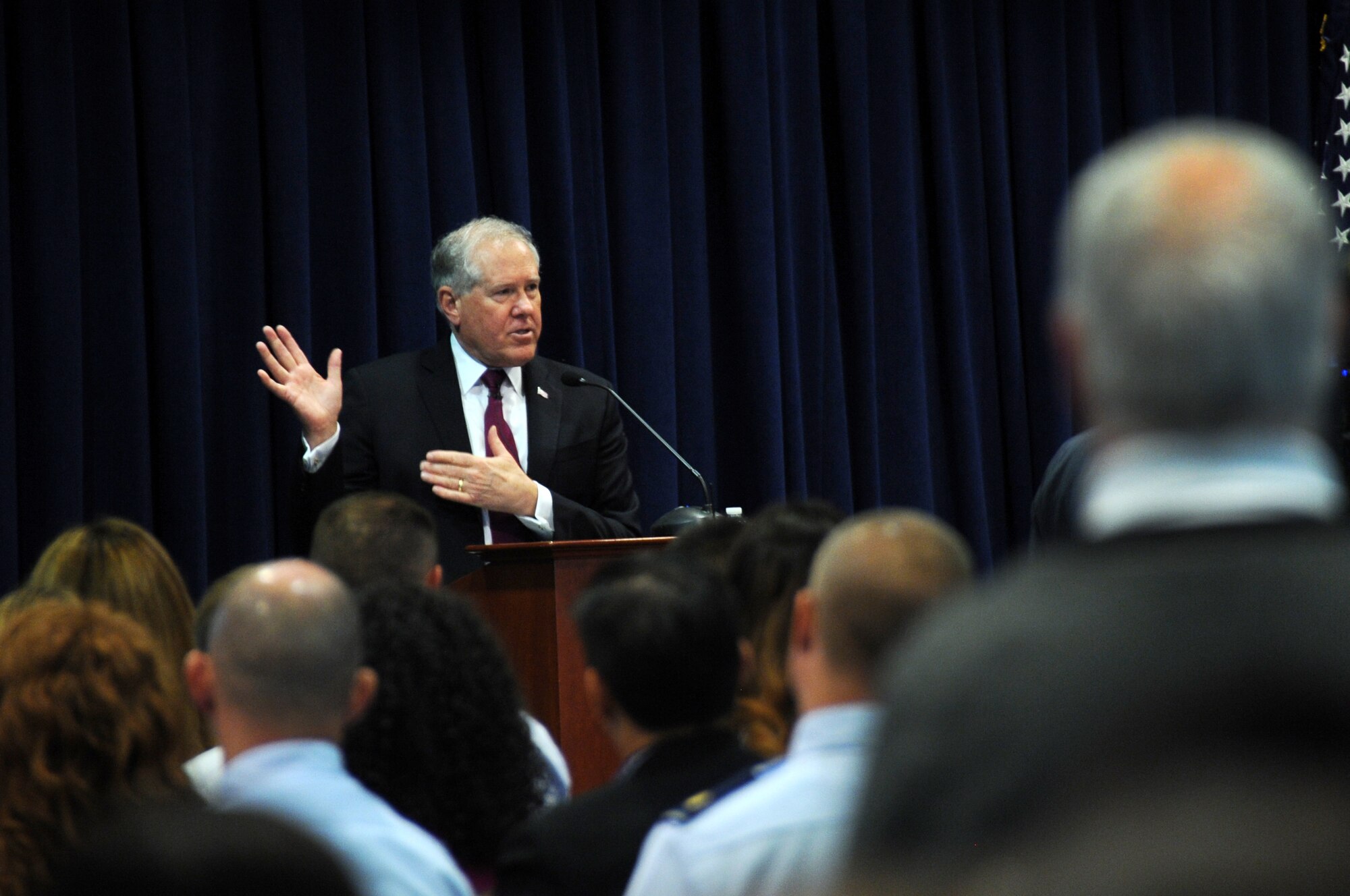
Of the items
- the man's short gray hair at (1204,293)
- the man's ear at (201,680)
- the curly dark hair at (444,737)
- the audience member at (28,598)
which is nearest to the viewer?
the man's short gray hair at (1204,293)

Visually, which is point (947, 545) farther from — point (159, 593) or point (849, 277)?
point (849, 277)

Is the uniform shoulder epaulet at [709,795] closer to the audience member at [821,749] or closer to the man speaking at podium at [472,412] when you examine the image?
the audience member at [821,749]

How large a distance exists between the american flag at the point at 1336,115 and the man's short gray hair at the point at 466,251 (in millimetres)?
3386

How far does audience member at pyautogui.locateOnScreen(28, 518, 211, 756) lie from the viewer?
2521mm

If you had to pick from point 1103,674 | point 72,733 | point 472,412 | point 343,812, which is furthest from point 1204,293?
point 472,412

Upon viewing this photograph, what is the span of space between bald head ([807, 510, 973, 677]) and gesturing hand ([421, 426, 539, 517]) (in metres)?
2.62

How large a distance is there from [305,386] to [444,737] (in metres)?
2.71

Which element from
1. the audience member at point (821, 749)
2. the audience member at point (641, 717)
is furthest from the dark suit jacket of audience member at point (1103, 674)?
the audience member at point (641, 717)

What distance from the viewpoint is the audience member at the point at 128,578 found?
252cm

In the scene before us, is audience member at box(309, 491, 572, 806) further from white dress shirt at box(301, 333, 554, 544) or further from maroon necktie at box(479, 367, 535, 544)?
white dress shirt at box(301, 333, 554, 544)

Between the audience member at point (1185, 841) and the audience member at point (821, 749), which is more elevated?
the audience member at point (1185, 841)

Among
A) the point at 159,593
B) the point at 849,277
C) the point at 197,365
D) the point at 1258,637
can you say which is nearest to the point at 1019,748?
the point at 1258,637

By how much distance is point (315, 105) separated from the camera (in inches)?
204

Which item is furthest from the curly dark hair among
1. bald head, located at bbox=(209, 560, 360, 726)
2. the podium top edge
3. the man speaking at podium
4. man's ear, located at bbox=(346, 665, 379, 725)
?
the man speaking at podium
